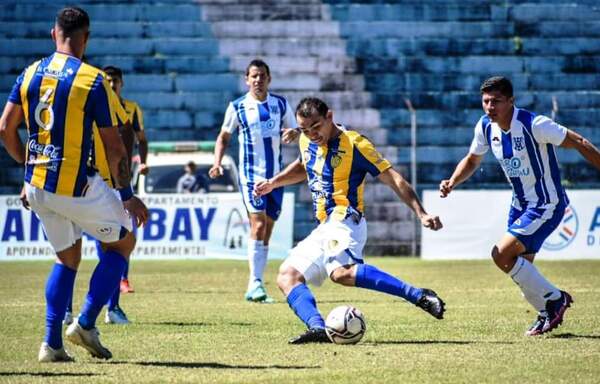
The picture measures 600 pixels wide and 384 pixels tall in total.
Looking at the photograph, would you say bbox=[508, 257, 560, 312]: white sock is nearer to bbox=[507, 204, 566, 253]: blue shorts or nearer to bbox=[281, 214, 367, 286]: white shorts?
bbox=[507, 204, 566, 253]: blue shorts

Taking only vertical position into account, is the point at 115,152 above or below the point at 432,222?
above

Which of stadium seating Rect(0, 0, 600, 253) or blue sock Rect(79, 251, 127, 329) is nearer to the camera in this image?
blue sock Rect(79, 251, 127, 329)

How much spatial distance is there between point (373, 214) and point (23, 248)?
640 centimetres

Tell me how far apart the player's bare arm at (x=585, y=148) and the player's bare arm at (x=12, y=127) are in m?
4.02

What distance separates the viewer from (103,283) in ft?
24.9

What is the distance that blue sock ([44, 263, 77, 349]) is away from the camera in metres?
7.33

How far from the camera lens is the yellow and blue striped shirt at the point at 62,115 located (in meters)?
7.13

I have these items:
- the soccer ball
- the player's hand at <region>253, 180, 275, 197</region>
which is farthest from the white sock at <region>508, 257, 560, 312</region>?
the player's hand at <region>253, 180, 275, 197</region>

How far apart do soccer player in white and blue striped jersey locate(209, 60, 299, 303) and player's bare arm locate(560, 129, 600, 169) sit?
4750mm

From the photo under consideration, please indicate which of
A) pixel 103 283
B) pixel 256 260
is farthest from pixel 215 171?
pixel 103 283

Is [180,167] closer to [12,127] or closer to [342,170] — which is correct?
[342,170]

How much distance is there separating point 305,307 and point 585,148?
2.39 metres

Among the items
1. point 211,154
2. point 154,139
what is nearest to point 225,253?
point 211,154

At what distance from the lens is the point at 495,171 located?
23.6 metres
